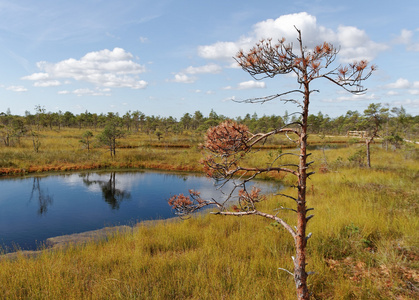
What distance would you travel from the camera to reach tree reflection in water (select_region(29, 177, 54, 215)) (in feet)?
51.6

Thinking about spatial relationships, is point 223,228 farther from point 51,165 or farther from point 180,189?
point 51,165

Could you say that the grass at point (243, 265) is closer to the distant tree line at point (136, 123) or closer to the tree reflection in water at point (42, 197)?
the tree reflection in water at point (42, 197)

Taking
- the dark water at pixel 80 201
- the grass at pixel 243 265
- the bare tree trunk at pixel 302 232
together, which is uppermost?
the bare tree trunk at pixel 302 232

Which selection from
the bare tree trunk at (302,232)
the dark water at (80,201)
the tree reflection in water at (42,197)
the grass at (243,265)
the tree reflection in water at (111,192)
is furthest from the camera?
the tree reflection in water at (111,192)

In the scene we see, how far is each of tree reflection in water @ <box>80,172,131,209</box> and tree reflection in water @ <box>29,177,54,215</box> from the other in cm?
360

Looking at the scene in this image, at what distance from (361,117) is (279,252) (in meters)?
15.6

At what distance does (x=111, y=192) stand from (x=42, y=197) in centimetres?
500

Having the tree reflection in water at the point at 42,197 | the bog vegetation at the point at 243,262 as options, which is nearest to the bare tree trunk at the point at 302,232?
the bog vegetation at the point at 243,262

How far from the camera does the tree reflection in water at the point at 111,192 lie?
17.6 m

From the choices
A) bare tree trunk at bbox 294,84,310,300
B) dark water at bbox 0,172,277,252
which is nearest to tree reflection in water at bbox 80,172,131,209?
dark water at bbox 0,172,277,252

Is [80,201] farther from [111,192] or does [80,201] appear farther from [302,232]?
[302,232]

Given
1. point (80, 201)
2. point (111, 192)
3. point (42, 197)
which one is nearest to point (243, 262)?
point (80, 201)

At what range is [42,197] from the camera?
1805 cm

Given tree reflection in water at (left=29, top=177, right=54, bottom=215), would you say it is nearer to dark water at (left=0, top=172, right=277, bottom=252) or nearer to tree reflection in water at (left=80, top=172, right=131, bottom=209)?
dark water at (left=0, top=172, right=277, bottom=252)
